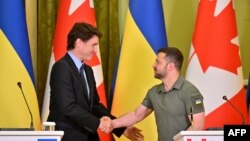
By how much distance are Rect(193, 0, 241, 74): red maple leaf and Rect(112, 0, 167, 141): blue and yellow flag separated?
34cm

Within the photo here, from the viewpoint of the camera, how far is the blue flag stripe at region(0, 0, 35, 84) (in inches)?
209

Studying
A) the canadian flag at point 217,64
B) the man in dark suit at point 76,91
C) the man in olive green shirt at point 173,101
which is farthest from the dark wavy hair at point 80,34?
the canadian flag at point 217,64

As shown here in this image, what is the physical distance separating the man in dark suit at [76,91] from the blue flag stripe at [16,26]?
1138 mm

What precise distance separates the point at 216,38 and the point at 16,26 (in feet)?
5.62

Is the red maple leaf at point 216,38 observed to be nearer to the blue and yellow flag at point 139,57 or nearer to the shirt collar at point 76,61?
the blue and yellow flag at point 139,57

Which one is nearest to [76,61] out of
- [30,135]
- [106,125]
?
[106,125]

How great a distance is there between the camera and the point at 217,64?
5227 mm

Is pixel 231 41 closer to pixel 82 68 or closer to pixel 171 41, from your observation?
pixel 171 41

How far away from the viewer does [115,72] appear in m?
5.54

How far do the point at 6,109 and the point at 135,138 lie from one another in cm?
113

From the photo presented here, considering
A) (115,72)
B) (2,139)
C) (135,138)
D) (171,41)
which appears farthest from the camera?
(171,41)

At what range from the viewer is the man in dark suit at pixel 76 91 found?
413 cm

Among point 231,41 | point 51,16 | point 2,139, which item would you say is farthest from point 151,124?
point 2,139

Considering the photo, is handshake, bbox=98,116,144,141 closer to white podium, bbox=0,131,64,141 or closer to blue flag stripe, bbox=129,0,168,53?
white podium, bbox=0,131,64,141
